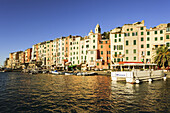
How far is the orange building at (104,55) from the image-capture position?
7181cm

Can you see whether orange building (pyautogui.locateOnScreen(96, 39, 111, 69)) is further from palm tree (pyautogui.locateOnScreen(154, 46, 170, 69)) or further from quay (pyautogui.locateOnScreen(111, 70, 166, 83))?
quay (pyautogui.locateOnScreen(111, 70, 166, 83))

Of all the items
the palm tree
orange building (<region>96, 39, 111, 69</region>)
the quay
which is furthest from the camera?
orange building (<region>96, 39, 111, 69</region>)

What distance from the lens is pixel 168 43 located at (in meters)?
57.6

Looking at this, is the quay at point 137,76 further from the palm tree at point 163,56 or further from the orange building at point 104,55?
the orange building at point 104,55

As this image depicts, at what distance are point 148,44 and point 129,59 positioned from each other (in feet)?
36.2

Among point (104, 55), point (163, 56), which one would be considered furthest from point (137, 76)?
point (104, 55)

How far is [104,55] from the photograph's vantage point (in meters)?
73.3

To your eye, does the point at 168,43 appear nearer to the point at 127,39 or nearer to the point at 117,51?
the point at 127,39

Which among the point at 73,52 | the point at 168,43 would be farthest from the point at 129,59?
the point at 73,52

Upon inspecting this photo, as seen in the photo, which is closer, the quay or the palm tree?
the quay

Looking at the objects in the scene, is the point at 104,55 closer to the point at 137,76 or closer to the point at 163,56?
the point at 163,56

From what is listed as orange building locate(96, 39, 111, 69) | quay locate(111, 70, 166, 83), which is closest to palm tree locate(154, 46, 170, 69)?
quay locate(111, 70, 166, 83)

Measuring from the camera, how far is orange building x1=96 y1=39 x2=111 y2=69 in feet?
Answer: 236

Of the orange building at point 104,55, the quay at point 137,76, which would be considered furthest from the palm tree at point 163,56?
the orange building at point 104,55
